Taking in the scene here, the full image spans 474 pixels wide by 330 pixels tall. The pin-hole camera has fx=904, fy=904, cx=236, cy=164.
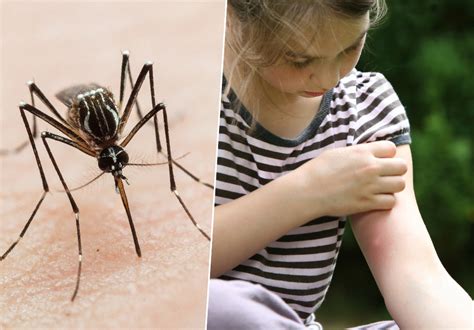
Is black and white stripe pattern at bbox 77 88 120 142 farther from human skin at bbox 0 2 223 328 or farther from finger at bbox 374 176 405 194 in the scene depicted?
finger at bbox 374 176 405 194

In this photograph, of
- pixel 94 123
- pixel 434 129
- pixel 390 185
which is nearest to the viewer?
pixel 94 123

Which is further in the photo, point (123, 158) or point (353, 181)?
point (353, 181)

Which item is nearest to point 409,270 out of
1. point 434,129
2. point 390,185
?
point 390,185

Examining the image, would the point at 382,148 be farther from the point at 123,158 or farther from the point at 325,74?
the point at 123,158

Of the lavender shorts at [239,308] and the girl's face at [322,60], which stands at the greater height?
the girl's face at [322,60]

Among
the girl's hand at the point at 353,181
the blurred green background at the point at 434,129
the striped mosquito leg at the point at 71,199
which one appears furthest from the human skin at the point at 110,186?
the blurred green background at the point at 434,129

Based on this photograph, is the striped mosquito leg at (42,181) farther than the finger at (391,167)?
No

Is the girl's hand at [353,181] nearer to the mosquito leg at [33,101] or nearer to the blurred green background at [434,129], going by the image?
the mosquito leg at [33,101]
